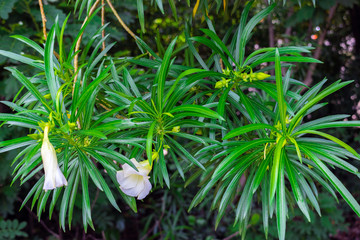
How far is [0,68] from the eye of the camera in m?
1.94

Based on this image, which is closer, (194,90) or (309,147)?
(309,147)

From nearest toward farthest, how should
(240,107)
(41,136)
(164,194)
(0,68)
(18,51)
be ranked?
(41,136), (240,107), (18,51), (0,68), (164,194)

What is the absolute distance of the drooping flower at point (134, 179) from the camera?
0.63 meters

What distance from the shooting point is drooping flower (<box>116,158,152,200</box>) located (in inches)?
25.0

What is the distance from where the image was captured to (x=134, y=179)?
2.14 feet

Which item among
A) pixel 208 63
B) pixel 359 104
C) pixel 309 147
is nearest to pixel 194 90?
pixel 208 63

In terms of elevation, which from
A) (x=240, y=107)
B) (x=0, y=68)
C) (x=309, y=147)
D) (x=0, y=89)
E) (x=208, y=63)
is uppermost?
(x=0, y=68)

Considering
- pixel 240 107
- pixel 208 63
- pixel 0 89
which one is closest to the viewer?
pixel 240 107

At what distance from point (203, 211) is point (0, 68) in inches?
79.6

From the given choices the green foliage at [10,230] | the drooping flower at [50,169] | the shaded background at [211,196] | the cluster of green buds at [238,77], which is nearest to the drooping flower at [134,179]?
the drooping flower at [50,169]

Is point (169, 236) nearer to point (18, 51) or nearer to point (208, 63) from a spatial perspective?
point (18, 51)

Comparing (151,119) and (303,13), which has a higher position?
(303,13)

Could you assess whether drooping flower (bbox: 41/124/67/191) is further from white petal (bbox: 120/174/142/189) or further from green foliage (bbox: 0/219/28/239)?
green foliage (bbox: 0/219/28/239)

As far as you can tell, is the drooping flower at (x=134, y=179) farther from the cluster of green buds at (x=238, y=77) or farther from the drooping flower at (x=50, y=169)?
the cluster of green buds at (x=238, y=77)
